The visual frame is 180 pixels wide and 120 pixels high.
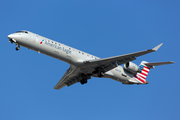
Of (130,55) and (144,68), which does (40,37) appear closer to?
(130,55)

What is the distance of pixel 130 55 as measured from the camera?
19297 millimetres

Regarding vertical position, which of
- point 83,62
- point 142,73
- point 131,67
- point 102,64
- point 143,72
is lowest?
point 83,62

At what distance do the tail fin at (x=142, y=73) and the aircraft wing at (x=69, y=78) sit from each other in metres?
6.17

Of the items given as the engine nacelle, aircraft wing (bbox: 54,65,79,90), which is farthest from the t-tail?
aircraft wing (bbox: 54,65,79,90)

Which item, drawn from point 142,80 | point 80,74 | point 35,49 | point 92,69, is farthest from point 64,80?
point 142,80

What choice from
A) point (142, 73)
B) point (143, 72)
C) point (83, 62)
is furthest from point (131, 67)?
point (83, 62)

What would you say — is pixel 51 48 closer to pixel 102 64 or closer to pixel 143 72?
pixel 102 64

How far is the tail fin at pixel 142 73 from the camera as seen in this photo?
24.2m

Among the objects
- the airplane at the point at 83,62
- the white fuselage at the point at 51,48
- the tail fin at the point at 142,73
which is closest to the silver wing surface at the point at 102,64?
the airplane at the point at 83,62

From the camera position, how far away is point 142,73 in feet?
81.3

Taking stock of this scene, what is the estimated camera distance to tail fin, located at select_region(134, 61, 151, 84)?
79.4ft

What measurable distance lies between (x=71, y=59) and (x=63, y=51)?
976 mm

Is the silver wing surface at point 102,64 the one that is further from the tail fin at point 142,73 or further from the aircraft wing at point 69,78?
the tail fin at point 142,73

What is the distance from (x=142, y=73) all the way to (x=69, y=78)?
25.1 feet
